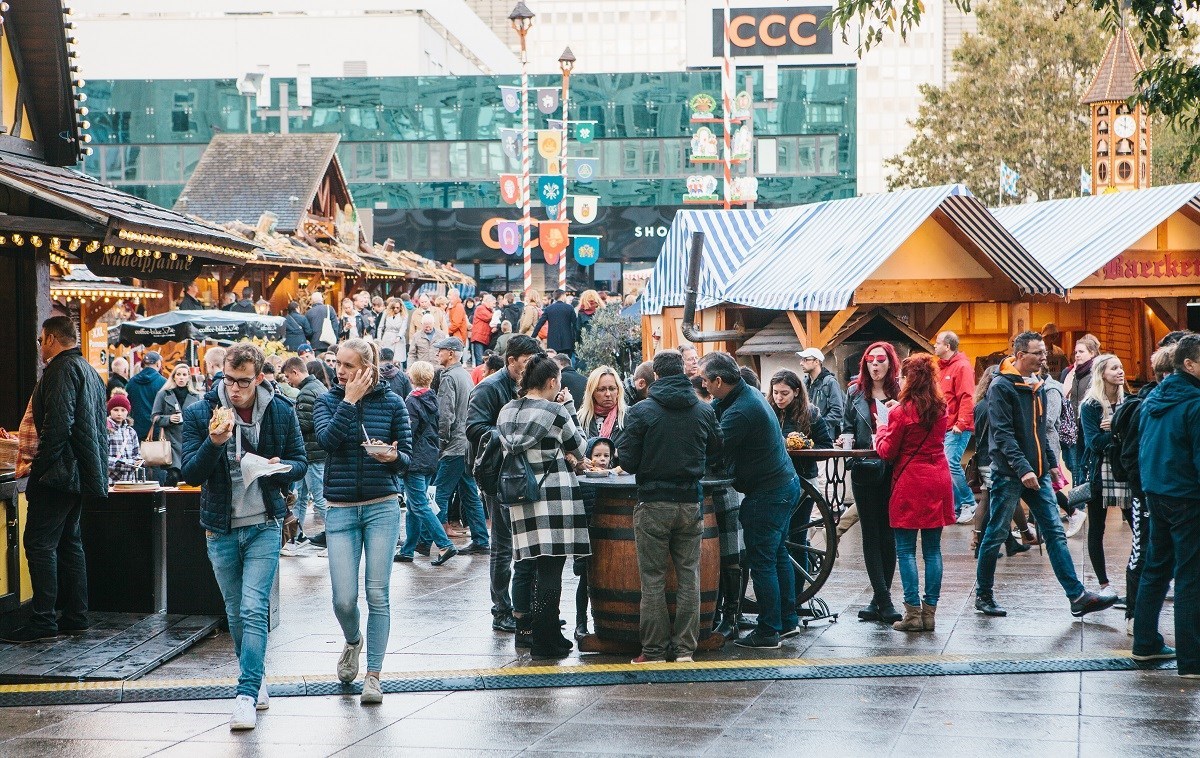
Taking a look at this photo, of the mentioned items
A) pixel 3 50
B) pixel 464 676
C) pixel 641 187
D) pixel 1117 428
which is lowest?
pixel 464 676

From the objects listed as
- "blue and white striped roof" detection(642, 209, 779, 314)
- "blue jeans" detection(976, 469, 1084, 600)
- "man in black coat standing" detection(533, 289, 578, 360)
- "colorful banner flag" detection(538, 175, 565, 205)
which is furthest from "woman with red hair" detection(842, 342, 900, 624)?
"colorful banner flag" detection(538, 175, 565, 205)

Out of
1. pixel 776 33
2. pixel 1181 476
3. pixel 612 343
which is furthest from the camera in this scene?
pixel 776 33

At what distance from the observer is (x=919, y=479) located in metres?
8.45

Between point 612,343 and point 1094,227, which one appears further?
point 612,343

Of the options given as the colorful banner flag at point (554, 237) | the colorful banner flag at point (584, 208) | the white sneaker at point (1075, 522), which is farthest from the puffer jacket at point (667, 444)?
the colorful banner flag at point (584, 208)

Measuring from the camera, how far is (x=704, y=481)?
797 centimetres

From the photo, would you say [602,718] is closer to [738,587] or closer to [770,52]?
[738,587]

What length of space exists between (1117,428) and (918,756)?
2.85 meters

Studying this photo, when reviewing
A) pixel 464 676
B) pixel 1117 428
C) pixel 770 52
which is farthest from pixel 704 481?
pixel 770 52

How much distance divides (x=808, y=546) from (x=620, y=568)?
5.70 feet

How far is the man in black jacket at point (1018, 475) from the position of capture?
28.7ft

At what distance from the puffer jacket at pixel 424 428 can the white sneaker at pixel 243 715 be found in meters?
5.26

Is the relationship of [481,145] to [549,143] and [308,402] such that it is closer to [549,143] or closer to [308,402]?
[549,143]

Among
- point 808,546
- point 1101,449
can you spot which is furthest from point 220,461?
point 1101,449
